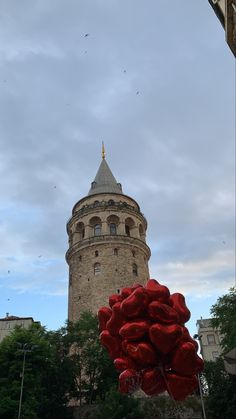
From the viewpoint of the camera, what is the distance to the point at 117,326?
21.2 ft

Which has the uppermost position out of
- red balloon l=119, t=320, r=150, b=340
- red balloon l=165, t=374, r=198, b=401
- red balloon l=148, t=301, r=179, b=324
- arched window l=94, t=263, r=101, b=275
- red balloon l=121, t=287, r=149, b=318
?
arched window l=94, t=263, r=101, b=275

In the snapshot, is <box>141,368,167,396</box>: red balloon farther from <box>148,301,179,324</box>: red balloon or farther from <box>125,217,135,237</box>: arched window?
<box>125,217,135,237</box>: arched window

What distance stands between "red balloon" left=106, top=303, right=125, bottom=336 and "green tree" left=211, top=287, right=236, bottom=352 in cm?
2072

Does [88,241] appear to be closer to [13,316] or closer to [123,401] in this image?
[13,316]

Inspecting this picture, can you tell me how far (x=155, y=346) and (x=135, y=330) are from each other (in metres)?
0.36

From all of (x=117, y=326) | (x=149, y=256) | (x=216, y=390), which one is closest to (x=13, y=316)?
(x=149, y=256)

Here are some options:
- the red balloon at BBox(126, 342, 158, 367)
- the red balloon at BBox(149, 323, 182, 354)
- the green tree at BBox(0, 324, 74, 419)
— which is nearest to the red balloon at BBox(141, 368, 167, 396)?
the red balloon at BBox(126, 342, 158, 367)

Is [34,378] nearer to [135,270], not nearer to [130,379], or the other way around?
[135,270]

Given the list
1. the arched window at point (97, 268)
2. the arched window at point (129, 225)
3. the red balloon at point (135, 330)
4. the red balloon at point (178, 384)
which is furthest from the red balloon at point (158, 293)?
the arched window at point (129, 225)

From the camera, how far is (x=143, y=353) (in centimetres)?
594

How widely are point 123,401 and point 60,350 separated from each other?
29.5 ft

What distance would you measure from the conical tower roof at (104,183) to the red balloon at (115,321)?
43684 millimetres

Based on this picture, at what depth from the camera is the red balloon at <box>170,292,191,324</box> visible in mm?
6426

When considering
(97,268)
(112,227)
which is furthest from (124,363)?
(112,227)
